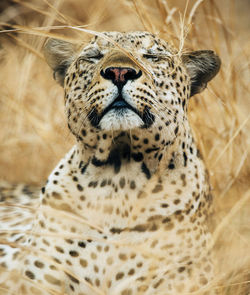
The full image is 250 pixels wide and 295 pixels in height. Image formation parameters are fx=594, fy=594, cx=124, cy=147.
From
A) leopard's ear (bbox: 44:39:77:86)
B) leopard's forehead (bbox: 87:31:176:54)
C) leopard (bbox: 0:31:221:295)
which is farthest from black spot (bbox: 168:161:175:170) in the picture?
leopard's ear (bbox: 44:39:77:86)

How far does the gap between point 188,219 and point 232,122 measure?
114 centimetres

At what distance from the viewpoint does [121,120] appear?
276 cm

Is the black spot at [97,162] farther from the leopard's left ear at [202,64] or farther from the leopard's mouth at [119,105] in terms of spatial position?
the leopard's left ear at [202,64]

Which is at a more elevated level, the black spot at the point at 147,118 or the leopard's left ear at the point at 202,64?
the leopard's left ear at the point at 202,64

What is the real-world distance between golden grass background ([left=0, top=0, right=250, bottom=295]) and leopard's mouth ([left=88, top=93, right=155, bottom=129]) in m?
0.36

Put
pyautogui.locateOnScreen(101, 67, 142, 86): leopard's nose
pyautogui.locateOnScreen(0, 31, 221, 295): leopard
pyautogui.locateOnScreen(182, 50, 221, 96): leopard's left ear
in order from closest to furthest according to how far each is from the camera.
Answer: pyautogui.locateOnScreen(101, 67, 142, 86): leopard's nose
pyautogui.locateOnScreen(0, 31, 221, 295): leopard
pyautogui.locateOnScreen(182, 50, 221, 96): leopard's left ear

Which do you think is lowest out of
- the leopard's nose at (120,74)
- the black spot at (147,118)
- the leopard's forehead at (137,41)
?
the black spot at (147,118)

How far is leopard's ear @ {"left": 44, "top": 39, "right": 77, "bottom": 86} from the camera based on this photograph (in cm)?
333

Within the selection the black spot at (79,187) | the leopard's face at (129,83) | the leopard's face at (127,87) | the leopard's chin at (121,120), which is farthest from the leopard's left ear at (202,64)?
the black spot at (79,187)

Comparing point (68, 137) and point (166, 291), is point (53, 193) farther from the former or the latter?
point (166, 291)

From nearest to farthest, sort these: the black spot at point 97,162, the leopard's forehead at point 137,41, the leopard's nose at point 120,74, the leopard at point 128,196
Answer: the leopard's nose at point 120,74, the leopard at point 128,196, the black spot at point 97,162, the leopard's forehead at point 137,41

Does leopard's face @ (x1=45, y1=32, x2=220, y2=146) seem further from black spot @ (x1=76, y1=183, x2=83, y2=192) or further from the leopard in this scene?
black spot @ (x1=76, y1=183, x2=83, y2=192)

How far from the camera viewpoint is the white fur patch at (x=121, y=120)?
2756mm

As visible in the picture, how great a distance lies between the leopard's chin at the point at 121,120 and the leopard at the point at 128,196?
0.03 feet
